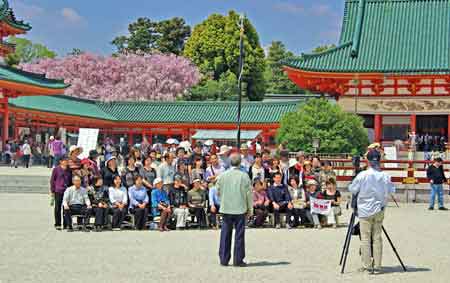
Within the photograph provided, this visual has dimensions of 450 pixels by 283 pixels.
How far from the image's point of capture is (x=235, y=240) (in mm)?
10922

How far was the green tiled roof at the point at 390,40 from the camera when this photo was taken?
3073cm

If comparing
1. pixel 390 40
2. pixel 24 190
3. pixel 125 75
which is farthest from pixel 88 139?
pixel 125 75

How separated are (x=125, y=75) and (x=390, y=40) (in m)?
32.1

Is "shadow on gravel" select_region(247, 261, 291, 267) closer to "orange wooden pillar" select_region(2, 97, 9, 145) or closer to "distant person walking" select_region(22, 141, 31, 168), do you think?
"distant person walking" select_region(22, 141, 31, 168)

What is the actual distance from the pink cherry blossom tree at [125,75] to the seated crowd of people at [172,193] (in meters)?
41.0

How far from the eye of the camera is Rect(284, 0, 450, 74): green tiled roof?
3073 centimetres

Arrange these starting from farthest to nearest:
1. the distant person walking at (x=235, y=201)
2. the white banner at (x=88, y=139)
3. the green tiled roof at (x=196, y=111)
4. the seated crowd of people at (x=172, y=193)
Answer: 1. the green tiled roof at (x=196, y=111)
2. the white banner at (x=88, y=139)
3. the seated crowd of people at (x=172, y=193)
4. the distant person walking at (x=235, y=201)

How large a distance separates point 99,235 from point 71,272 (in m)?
4.37

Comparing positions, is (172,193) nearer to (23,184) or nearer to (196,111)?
(23,184)

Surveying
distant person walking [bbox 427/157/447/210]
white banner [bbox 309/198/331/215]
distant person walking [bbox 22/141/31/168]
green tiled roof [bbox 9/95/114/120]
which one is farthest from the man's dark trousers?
green tiled roof [bbox 9/95/114/120]

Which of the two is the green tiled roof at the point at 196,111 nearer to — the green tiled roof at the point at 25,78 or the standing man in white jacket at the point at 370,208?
the green tiled roof at the point at 25,78

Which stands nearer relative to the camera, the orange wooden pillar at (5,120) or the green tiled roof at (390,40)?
the green tiled roof at (390,40)

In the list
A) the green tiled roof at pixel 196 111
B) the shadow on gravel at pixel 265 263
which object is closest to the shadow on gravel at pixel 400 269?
the shadow on gravel at pixel 265 263

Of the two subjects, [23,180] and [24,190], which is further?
[23,180]
